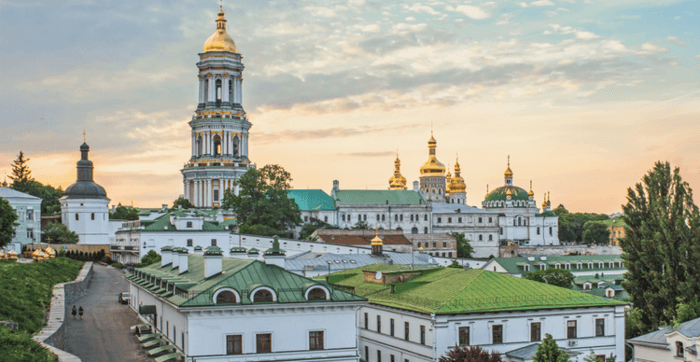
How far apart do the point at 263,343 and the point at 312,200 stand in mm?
106344

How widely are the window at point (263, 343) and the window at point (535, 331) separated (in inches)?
562

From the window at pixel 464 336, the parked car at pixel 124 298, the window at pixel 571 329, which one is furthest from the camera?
the parked car at pixel 124 298

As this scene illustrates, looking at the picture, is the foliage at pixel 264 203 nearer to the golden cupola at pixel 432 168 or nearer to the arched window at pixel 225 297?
the arched window at pixel 225 297

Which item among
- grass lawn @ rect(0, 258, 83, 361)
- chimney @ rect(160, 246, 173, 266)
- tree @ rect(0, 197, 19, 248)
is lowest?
grass lawn @ rect(0, 258, 83, 361)

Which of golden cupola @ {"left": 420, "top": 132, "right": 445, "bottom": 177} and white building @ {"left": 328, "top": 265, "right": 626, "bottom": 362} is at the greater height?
golden cupola @ {"left": 420, "top": 132, "right": 445, "bottom": 177}

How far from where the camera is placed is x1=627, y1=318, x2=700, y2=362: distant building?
37.9 m

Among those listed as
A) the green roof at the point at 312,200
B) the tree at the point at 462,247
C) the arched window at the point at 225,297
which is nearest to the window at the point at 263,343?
the arched window at the point at 225,297

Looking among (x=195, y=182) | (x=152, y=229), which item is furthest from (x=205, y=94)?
(x=152, y=229)

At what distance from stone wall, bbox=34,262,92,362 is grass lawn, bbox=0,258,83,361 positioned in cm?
42

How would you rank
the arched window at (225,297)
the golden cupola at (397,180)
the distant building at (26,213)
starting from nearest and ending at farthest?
the arched window at (225,297) < the distant building at (26,213) < the golden cupola at (397,180)

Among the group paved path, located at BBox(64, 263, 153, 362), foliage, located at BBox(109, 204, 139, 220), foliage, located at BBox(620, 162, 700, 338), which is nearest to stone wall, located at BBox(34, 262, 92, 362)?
paved path, located at BBox(64, 263, 153, 362)

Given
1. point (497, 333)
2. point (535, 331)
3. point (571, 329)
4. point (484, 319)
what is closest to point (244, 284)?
point (484, 319)

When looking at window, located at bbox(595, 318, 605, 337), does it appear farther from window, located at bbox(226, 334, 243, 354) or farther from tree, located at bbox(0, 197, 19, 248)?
tree, located at bbox(0, 197, 19, 248)

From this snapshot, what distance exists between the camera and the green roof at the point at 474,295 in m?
39.1
